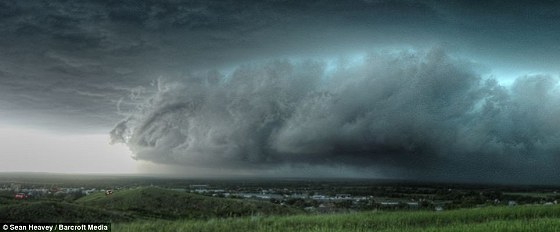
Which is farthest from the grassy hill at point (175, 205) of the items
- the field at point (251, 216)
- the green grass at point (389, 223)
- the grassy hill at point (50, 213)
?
the green grass at point (389, 223)

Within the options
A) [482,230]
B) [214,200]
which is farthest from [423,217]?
[214,200]

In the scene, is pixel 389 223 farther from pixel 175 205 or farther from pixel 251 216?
pixel 175 205

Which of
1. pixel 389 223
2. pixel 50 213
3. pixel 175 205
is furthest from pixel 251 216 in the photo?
pixel 175 205

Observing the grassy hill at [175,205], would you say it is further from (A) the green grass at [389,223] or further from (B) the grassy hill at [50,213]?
(A) the green grass at [389,223]

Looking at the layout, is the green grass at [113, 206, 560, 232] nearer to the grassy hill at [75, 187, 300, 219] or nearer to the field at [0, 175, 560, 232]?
the field at [0, 175, 560, 232]

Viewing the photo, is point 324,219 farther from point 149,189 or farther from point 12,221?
point 149,189

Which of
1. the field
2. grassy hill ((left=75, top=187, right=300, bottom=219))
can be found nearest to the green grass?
the field
